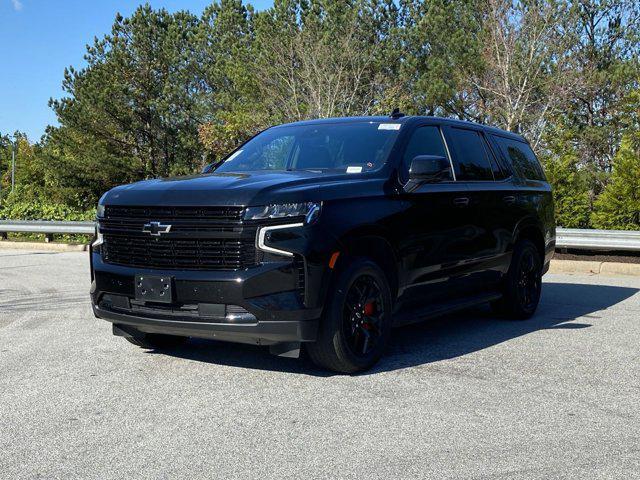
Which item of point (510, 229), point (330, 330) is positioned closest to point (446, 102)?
point (510, 229)

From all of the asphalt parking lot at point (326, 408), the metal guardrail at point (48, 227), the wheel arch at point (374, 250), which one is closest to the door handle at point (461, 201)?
the wheel arch at point (374, 250)

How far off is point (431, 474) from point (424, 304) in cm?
280

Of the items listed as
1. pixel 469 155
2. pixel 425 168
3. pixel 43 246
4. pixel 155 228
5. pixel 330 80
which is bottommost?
pixel 43 246

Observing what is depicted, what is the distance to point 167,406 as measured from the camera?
4699mm

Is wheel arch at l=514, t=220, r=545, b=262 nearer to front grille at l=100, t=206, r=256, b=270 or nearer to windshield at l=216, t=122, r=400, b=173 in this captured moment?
windshield at l=216, t=122, r=400, b=173

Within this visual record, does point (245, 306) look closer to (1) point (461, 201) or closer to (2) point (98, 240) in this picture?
(2) point (98, 240)

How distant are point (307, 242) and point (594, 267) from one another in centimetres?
963

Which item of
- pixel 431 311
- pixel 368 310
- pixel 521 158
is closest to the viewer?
pixel 368 310

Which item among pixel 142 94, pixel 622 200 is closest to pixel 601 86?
pixel 622 200

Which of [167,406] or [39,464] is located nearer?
[39,464]

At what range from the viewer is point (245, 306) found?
5.02 meters

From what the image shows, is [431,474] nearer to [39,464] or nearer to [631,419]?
[631,419]

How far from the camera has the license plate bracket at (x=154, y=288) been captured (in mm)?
5188

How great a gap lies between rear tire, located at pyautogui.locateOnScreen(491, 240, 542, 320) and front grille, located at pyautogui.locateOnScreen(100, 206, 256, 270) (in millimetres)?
3685
